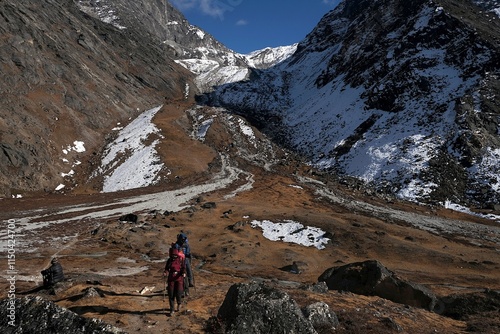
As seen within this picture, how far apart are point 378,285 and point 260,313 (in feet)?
32.1

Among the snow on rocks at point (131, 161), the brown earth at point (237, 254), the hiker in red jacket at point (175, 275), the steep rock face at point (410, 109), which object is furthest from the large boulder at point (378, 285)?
the snow on rocks at point (131, 161)

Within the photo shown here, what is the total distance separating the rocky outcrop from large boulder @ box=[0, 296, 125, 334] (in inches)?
125

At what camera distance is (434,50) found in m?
73.4

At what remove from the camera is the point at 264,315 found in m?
9.05

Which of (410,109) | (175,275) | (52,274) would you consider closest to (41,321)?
(175,275)

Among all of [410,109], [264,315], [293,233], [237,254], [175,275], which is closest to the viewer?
[264,315]

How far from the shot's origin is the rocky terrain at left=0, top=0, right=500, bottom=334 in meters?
11.3

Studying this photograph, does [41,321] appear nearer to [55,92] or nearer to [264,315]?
[264,315]

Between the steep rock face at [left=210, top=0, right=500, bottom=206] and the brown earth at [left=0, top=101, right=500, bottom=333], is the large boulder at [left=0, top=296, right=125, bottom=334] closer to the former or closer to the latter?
the brown earth at [left=0, top=101, right=500, bottom=333]

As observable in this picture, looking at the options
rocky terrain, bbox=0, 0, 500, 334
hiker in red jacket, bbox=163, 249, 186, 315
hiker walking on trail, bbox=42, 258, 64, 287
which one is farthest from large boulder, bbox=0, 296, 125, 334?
hiker walking on trail, bbox=42, 258, 64, 287

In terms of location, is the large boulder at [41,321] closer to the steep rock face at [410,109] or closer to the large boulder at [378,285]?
the large boulder at [378,285]

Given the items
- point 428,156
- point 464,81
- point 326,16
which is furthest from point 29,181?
A: point 326,16

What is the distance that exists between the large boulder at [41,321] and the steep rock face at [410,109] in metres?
47.5

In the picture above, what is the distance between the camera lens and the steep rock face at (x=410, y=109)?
49.6 meters
